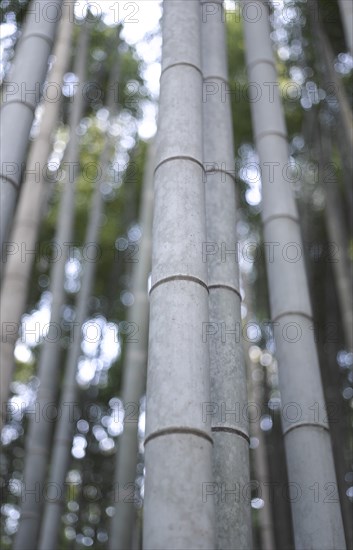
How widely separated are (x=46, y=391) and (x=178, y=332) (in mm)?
3824

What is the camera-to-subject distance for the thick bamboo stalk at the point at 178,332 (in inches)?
82.6

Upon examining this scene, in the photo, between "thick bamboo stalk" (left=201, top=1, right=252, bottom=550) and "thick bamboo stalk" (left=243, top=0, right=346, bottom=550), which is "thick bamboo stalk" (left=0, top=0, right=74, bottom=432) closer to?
"thick bamboo stalk" (left=201, top=1, right=252, bottom=550)

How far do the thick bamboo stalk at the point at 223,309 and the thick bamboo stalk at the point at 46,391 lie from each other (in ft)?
10.1

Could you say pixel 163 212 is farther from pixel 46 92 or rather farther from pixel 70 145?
pixel 70 145

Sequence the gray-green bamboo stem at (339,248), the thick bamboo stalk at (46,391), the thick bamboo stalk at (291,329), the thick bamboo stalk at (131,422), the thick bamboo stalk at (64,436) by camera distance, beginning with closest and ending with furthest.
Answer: the thick bamboo stalk at (291,329) < the thick bamboo stalk at (131,422) < the thick bamboo stalk at (46,391) < the thick bamboo stalk at (64,436) < the gray-green bamboo stem at (339,248)

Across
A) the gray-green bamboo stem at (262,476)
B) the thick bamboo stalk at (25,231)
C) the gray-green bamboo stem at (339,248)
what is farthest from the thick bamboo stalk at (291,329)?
the gray-green bamboo stem at (262,476)

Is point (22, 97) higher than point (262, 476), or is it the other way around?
point (22, 97)

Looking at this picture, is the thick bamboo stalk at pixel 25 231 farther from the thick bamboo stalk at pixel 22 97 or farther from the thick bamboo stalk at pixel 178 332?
the thick bamboo stalk at pixel 178 332

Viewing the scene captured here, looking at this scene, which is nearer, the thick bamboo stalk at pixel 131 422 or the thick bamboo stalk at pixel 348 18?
the thick bamboo stalk at pixel 348 18

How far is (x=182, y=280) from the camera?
Answer: 258 cm

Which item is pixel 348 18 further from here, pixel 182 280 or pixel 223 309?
pixel 182 280

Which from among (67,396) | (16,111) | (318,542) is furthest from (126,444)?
(16,111)

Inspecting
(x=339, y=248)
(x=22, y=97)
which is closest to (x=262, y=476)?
(x=339, y=248)

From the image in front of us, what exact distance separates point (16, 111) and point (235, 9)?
6340 mm
